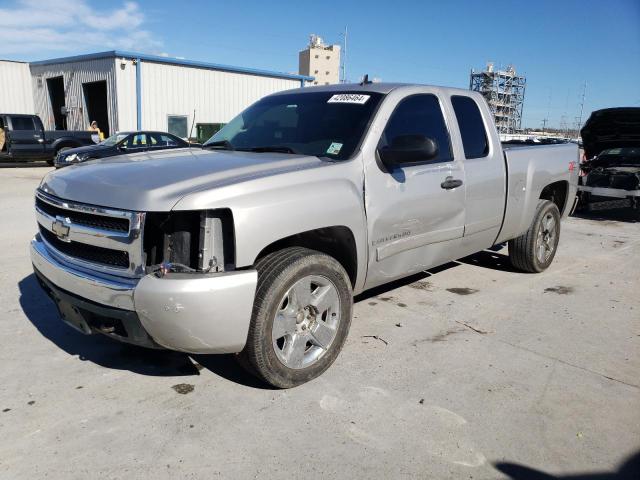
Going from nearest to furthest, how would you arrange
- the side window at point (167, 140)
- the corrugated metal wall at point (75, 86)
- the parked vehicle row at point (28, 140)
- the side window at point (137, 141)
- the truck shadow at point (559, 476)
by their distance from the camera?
the truck shadow at point (559, 476) < the side window at point (137, 141) < the side window at point (167, 140) < the parked vehicle row at point (28, 140) < the corrugated metal wall at point (75, 86)

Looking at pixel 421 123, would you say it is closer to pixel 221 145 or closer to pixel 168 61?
pixel 221 145

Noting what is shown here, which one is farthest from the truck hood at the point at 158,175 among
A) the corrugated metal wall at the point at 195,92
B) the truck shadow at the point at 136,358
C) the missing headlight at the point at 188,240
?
the corrugated metal wall at the point at 195,92

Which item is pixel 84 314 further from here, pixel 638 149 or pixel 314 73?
pixel 314 73

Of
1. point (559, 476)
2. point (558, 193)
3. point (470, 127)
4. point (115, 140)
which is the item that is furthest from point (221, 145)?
point (115, 140)

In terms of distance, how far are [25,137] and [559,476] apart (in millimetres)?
20451

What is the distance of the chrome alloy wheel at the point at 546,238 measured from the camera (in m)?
5.85

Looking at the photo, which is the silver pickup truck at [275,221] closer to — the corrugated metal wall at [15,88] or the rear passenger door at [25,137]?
the rear passenger door at [25,137]

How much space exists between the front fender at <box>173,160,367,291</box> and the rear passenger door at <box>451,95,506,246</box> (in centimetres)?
140

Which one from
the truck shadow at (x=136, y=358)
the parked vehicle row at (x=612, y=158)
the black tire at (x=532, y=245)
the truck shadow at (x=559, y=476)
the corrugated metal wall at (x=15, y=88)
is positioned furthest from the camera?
the corrugated metal wall at (x=15, y=88)

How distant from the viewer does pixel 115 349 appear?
12.4ft

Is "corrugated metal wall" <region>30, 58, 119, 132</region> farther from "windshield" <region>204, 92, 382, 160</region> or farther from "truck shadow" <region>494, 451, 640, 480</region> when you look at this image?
"truck shadow" <region>494, 451, 640, 480</region>

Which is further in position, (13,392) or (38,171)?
(38,171)

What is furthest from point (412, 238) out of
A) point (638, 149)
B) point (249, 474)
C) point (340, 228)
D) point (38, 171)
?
point (38, 171)

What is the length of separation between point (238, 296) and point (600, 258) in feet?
19.4
